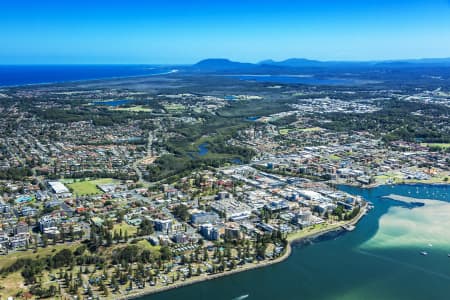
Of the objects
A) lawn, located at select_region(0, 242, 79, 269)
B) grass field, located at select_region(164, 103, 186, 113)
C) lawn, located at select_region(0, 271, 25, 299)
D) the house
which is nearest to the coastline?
lawn, located at select_region(0, 271, 25, 299)

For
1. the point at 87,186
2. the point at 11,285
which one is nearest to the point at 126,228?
the point at 11,285

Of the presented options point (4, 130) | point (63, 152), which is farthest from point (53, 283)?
point (4, 130)

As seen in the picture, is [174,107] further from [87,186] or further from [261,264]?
[261,264]

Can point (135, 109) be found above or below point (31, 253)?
above

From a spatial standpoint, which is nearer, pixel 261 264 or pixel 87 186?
pixel 261 264

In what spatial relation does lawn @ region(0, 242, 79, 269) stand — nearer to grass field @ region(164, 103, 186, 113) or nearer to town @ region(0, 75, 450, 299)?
town @ region(0, 75, 450, 299)

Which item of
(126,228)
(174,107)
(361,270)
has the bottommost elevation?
(361,270)

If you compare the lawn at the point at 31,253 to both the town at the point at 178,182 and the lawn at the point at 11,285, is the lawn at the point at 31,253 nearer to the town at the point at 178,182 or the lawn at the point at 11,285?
the town at the point at 178,182

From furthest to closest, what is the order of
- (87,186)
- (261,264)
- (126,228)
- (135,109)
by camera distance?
(135,109)
(87,186)
(126,228)
(261,264)

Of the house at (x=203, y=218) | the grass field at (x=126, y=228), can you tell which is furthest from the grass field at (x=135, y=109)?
the house at (x=203, y=218)
